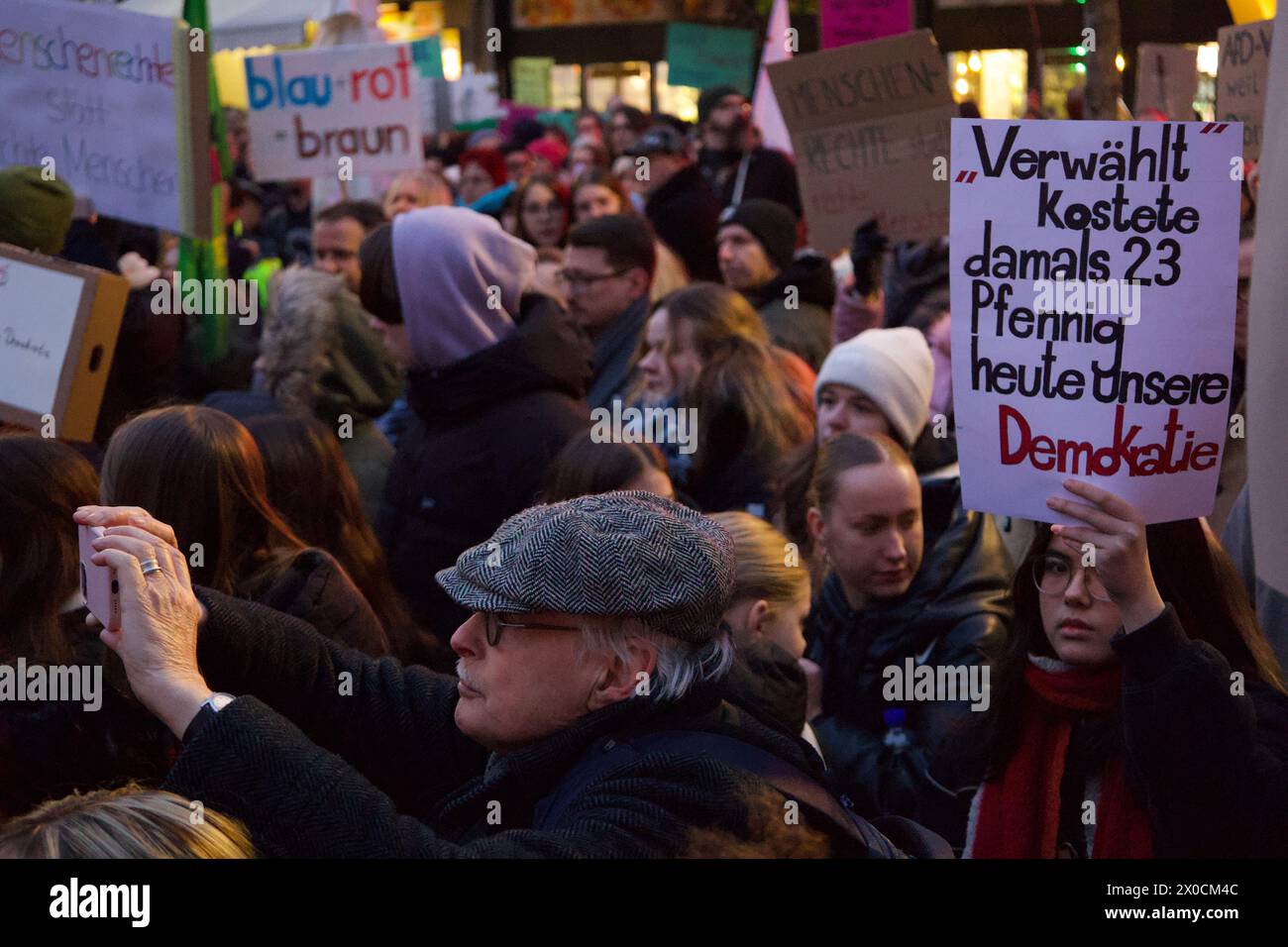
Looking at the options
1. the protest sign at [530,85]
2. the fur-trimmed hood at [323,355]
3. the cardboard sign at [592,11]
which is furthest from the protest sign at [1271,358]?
the cardboard sign at [592,11]

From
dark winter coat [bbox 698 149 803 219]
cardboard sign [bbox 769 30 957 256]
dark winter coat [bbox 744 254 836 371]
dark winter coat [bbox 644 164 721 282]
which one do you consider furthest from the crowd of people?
dark winter coat [bbox 698 149 803 219]

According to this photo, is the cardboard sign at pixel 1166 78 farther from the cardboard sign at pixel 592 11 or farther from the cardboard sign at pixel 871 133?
the cardboard sign at pixel 592 11

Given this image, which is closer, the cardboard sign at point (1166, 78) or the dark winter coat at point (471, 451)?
the dark winter coat at point (471, 451)

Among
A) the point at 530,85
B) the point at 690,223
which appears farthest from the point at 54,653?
the point at 530,85

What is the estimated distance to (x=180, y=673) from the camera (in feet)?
7.26

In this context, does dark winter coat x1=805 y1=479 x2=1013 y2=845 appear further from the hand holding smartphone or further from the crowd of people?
the hand holding smartphone

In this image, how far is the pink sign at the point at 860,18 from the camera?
8.06 m

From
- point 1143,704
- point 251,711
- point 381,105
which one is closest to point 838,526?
point 1143,704

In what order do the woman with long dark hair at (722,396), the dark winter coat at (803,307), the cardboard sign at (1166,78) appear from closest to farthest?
the woman with long dark hair at (722,396) → the dark winter coat at (803,307) → the cardboard sign at (1166,78)

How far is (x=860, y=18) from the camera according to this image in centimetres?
810

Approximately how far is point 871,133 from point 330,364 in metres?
2.10

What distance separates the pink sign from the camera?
8062 millimetres
